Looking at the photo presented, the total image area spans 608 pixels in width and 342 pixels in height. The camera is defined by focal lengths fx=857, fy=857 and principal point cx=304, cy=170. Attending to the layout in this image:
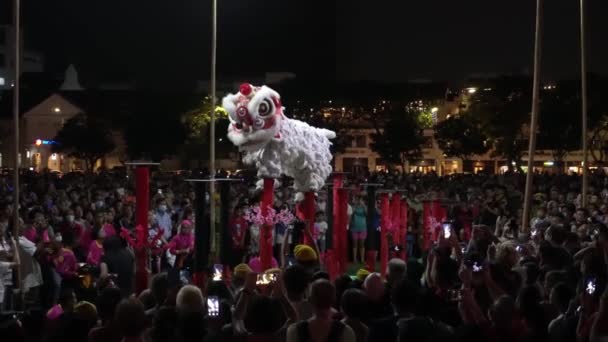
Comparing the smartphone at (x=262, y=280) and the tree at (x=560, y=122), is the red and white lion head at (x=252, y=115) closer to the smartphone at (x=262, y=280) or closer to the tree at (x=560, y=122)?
the smartphone at (x=262, y=280)

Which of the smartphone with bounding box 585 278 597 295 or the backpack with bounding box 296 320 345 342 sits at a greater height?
the smartphone with bounding box 585 278 597 295

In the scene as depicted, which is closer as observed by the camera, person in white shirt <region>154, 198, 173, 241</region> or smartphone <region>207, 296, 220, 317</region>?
smartphone <region>207, 296, 220, 317</region>

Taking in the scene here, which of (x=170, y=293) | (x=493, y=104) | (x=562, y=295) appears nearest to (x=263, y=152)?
(x=170, y=293)

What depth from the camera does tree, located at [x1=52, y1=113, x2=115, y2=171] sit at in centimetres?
6081

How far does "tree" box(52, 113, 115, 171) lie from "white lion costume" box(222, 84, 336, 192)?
4774cm

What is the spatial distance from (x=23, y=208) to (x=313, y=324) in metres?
13.2

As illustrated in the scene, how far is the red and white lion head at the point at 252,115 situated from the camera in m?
13.9

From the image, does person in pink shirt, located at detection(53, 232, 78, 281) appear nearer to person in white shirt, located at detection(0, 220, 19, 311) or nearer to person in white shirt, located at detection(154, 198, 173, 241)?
person in white shirt, located at detection(0, 220, 19, 311)

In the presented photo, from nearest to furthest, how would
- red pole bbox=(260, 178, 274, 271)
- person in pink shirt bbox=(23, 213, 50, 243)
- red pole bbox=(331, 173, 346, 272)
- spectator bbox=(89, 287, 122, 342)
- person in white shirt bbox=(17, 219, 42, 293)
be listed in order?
spectator bbox=(89, 287, 122, 342), person in white shirt bbox=(17, 219, 42, 293), red pole bbox=(260, 178, 274, 271), person in pink shirt bbox=(23, 213, 50, 243), red pole bbox=(331, 173, 346, 272)

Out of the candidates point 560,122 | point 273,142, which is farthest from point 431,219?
point 560,122

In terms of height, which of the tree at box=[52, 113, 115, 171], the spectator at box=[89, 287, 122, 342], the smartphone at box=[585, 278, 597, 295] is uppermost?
the tree at box=[52, 113, 115, 171]

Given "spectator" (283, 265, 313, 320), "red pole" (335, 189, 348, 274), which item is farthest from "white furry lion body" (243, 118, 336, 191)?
"spectator" (283, 265, 313, 320)

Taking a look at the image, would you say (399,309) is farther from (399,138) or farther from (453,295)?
(399,138)

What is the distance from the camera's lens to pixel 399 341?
568 centimetres
